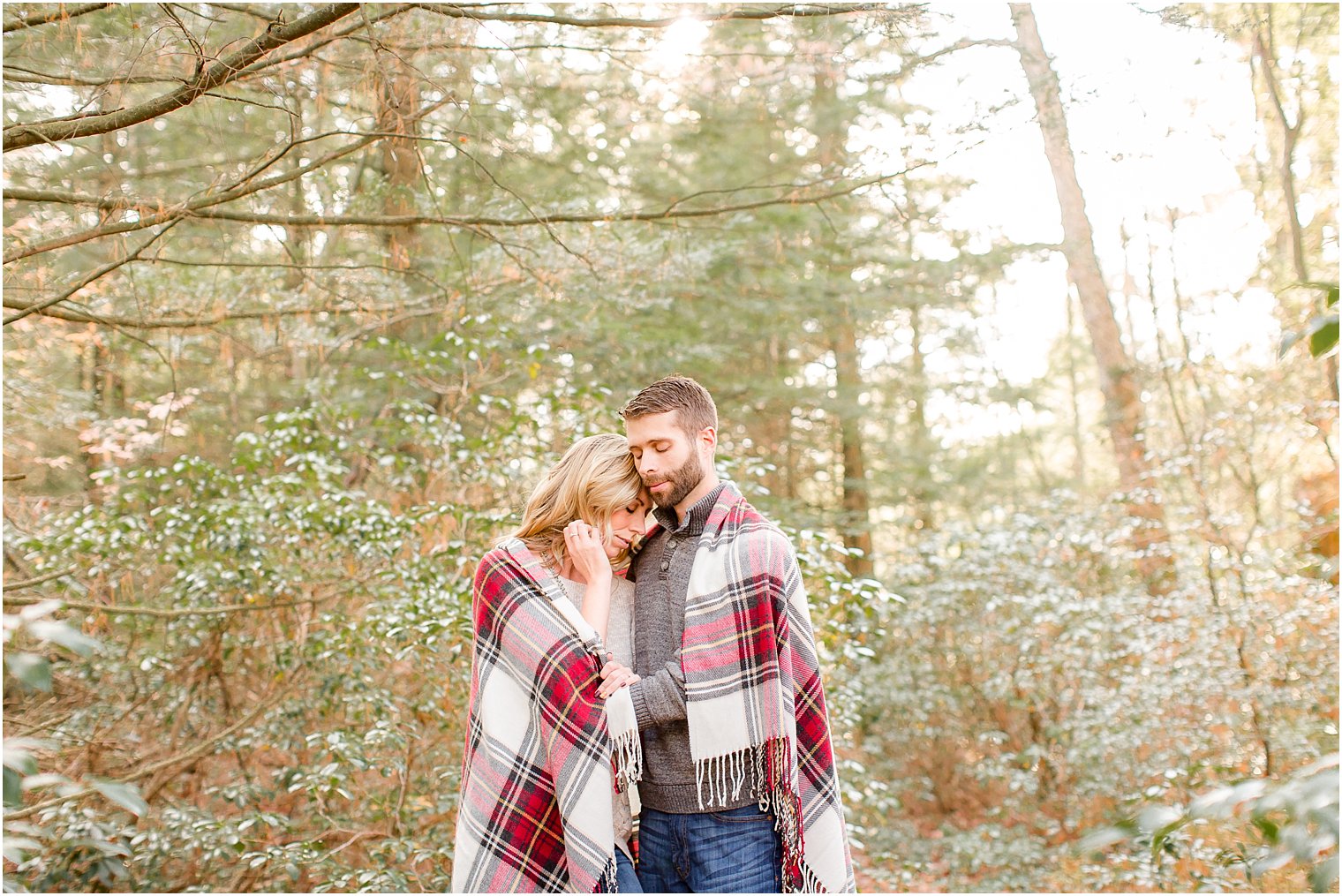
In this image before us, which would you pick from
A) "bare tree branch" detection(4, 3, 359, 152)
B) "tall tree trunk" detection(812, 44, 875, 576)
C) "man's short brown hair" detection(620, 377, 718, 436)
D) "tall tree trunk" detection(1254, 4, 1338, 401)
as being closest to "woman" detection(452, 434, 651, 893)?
"man's short brown hair" detection(620, 377, 718, 436)

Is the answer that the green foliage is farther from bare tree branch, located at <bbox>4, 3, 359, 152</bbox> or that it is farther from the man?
bare tree branch, located at <bbox>4, 3, 359, 152</bbox>

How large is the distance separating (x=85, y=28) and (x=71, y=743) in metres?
3.08

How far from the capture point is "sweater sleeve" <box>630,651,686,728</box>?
7.15ft

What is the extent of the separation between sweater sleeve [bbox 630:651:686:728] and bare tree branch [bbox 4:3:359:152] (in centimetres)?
188

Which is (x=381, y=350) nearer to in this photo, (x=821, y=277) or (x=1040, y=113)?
(x=821, y=277)

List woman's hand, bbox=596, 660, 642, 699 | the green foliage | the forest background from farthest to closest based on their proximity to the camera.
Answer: the forest background, woman's hand, bbox=596, 660, 642, 699, the green foliage

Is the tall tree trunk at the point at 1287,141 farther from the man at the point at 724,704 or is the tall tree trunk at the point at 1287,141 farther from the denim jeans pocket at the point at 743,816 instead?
the denim jeans pocket at the point at 743,816

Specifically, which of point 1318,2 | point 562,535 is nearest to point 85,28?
point 562,535

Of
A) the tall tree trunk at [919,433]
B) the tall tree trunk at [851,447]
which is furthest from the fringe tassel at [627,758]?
the tall tree trunk at [919,433]

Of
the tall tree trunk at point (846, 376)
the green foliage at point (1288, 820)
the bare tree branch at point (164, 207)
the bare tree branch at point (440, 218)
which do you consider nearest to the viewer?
the green foliage at point (1288, 820)

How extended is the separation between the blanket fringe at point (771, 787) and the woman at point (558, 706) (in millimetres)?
182

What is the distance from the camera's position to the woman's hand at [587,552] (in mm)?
2322

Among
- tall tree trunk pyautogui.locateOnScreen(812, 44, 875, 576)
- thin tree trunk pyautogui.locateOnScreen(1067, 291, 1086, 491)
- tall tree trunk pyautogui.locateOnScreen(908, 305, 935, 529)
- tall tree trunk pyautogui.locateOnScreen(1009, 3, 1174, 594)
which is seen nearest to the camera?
tall tree trunk pyautogui.locateOnScreen(1009, 3, 1174, 594)

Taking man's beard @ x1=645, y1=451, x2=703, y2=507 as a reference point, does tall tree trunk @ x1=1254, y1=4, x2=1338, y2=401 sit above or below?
above
